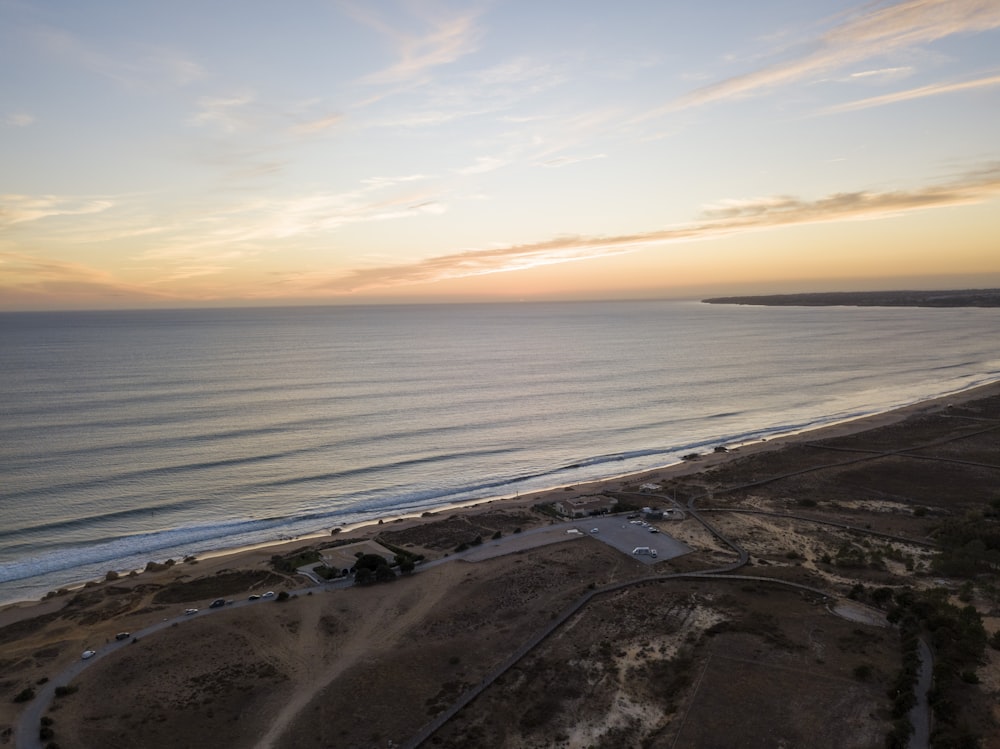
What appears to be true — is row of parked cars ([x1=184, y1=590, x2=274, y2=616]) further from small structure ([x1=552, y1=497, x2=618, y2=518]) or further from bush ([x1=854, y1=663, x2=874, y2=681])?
bush ([x1=854, y1=663, x2=874, y2=681])

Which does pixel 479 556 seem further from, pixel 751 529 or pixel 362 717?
pixel 751 529

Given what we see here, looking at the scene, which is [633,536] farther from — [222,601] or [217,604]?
[217,604]

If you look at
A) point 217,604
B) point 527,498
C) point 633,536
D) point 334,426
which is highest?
point 334,426

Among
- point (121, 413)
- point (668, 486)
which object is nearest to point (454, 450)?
point (668, 486)

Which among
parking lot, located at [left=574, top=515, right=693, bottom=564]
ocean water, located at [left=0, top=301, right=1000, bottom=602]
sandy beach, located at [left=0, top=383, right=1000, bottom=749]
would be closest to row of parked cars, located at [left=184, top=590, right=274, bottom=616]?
sandy beach, located at [left=0, top=383, right=1000, bottom=749]

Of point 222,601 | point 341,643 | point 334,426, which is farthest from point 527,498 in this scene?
point 334,426

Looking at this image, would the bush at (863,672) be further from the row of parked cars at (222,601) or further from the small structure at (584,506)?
the row of parked cars at (222,601)
